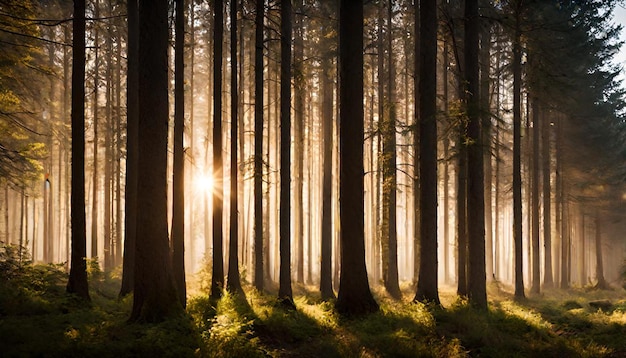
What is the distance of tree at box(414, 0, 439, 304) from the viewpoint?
44.8ft

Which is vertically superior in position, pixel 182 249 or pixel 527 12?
pixel 527 12

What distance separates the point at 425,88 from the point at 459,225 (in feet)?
17.7

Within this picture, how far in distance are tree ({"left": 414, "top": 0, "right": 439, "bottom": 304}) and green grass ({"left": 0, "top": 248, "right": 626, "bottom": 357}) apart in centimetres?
123

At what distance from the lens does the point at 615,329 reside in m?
11.3

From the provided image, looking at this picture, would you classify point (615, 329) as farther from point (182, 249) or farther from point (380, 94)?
point (380, 94)

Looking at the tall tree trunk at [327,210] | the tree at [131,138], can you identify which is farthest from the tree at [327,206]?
the tree at [131,138]

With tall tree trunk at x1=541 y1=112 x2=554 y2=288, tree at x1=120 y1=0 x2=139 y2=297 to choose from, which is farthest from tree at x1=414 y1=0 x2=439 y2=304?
tall tree trunk at x1=541 y1=112 x2=554 y2=288

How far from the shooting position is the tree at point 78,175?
40.8 ft

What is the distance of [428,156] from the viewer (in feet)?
45.9

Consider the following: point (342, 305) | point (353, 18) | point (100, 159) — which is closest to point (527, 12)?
point (353, 18)

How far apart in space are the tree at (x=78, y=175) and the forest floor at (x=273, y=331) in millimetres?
706

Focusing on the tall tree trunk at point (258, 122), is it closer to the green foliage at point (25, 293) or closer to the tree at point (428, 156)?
the tree at point (428, 156)

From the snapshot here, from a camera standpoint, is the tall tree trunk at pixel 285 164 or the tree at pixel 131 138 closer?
the tree at pixel 131 138

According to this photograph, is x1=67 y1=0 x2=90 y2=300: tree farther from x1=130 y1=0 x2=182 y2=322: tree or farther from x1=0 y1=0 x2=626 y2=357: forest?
x1=130 y1=0 x2=182 y2=322: tree
